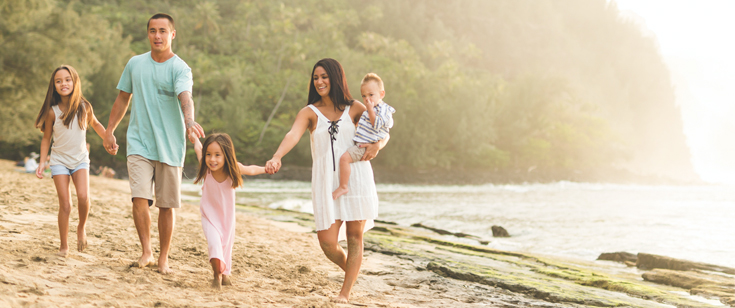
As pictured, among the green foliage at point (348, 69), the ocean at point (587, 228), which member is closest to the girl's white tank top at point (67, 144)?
the ocean at point (587, 228)

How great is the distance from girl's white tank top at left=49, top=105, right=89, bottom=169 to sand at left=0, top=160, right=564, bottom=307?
2.41ft

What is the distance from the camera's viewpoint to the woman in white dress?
352cm

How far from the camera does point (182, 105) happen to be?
3633 millimetres

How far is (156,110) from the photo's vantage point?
12.4 ft

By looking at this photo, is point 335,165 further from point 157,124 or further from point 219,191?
point 157,124

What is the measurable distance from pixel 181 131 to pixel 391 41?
54.8m

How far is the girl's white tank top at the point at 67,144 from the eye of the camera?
4105 millimetres

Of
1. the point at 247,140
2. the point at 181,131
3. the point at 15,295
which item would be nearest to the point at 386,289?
the point at 181,131

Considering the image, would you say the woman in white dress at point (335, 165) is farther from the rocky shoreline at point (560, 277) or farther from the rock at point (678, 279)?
the rock at point (678, 279)

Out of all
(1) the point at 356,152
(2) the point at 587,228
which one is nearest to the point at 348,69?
(2) the point at 587,228

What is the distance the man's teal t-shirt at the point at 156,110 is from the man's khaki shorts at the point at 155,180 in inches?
2.4

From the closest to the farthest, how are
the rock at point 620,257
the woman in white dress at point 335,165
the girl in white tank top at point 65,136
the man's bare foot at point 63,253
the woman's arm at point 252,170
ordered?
the woman's arm at point 252,170
the woman in white dress at point 335,165
the man's bare foot at point 63,253
the girl in white tank top at point 65,136
the rock at point 620,257

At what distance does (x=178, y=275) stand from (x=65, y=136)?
148 centimetres

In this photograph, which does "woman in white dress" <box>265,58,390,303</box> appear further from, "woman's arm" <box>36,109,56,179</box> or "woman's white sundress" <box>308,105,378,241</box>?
"woman's arm" <box>36,109,56,179</box>
